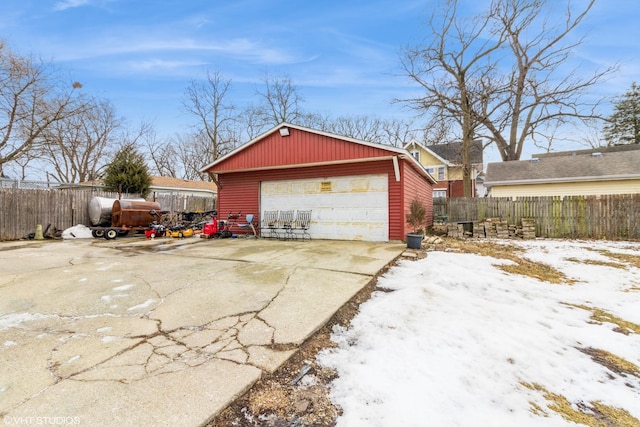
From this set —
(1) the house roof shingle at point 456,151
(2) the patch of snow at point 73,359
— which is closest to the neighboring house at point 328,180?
(2) the patch of snow at point 73,359

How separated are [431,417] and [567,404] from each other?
95cm

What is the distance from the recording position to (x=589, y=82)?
1386 cm

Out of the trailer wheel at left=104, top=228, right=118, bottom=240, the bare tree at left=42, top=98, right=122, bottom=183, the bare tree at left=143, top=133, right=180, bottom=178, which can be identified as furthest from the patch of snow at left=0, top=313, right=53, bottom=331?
the bare tree at left=143, top=133, right=180, bottom=178

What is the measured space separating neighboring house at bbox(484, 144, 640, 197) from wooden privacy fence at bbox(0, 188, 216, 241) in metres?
18.5

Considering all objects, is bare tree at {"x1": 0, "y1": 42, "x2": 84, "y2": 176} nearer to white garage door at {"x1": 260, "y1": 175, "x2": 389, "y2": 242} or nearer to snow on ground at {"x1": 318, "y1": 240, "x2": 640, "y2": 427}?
white garage door at {"x1": 260, "y1": 175, "x2": 389, "y2": 242}

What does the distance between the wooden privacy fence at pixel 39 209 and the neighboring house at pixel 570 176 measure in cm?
1846

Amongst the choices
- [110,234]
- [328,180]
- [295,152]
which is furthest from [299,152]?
[110,234]

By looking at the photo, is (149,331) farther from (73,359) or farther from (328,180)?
(328,180)

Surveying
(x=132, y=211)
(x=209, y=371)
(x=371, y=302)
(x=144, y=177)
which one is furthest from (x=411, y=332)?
(x=144, y=177)

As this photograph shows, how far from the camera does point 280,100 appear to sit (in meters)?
25.2

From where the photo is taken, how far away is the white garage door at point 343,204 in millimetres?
8406

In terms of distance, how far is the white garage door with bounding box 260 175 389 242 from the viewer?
8.41 metres

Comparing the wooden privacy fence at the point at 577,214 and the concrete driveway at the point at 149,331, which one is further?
the wooden privacy fence at the point at 577,214

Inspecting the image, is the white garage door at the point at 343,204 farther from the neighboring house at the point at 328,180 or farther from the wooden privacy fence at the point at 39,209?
the wooden privacy fence at the point at 39,209
